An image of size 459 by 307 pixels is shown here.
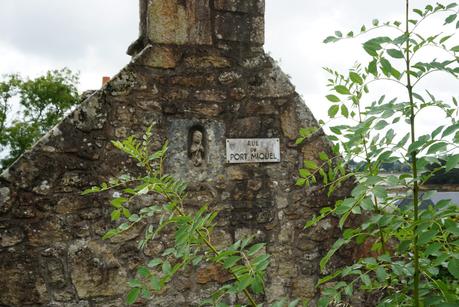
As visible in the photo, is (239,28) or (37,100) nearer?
(239,28)

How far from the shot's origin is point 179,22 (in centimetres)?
346

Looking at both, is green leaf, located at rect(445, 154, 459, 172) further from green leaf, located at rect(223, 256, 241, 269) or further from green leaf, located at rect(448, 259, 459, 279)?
green leaf, located at rect(223, 256, 241, 269)

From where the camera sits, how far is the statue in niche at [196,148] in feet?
11.2

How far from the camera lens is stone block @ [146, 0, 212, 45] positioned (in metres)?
3.41

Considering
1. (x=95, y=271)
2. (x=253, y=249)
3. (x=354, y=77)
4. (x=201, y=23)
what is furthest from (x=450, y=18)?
(x=95, y=271)

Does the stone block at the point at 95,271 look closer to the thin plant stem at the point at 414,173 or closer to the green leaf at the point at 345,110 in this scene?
the green leaf at the point at 345,110

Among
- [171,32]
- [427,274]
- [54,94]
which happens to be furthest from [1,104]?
[427,274]

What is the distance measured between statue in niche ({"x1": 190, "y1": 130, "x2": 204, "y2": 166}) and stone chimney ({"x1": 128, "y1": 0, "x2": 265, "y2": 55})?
0.62 meters

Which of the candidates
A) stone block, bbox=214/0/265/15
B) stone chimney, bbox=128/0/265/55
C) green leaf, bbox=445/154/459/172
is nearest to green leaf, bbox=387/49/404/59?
green leaf, bbox=445/154/459/172

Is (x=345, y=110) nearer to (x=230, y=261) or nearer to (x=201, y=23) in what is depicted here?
(x=230, y=261)

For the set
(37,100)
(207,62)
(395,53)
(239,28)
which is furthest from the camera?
(37,100)

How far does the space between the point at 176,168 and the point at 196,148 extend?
0.61 ft

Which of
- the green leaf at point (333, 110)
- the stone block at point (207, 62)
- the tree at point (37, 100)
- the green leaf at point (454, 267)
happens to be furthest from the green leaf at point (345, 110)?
the tree at point (37, 100)

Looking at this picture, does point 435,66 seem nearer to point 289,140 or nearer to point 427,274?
point 427,274
